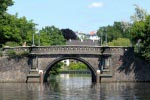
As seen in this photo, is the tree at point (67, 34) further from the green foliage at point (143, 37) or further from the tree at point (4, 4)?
the green foliage at point (143, 37)

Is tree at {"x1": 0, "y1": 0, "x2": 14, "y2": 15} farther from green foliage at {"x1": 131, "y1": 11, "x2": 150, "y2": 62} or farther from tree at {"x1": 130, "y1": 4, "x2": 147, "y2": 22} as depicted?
green foliage at {"x1": 131, "y1": 11, "x2": 150, "y2": 62}

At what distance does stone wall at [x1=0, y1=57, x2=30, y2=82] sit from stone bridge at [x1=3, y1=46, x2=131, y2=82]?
2.15ft

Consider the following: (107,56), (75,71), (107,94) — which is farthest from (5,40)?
(75,71)

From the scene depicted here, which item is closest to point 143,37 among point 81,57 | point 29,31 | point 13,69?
point 81,57

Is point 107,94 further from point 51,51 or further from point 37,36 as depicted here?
point 37,36

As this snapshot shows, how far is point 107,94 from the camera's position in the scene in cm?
4450

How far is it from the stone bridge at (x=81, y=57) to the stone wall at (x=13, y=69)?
66 cm

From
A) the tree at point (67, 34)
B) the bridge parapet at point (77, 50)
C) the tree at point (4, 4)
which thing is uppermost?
the tree at point (67, 34)

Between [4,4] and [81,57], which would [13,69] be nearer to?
[81,57]

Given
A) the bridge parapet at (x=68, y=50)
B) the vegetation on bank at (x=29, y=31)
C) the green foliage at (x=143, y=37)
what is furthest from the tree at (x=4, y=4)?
the green foliage at (x=143, y=37)

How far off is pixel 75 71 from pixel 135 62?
6011 centimetres

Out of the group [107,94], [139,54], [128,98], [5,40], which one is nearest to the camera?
[128,98]

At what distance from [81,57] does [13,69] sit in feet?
24.9

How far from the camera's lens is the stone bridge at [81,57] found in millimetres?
63625
